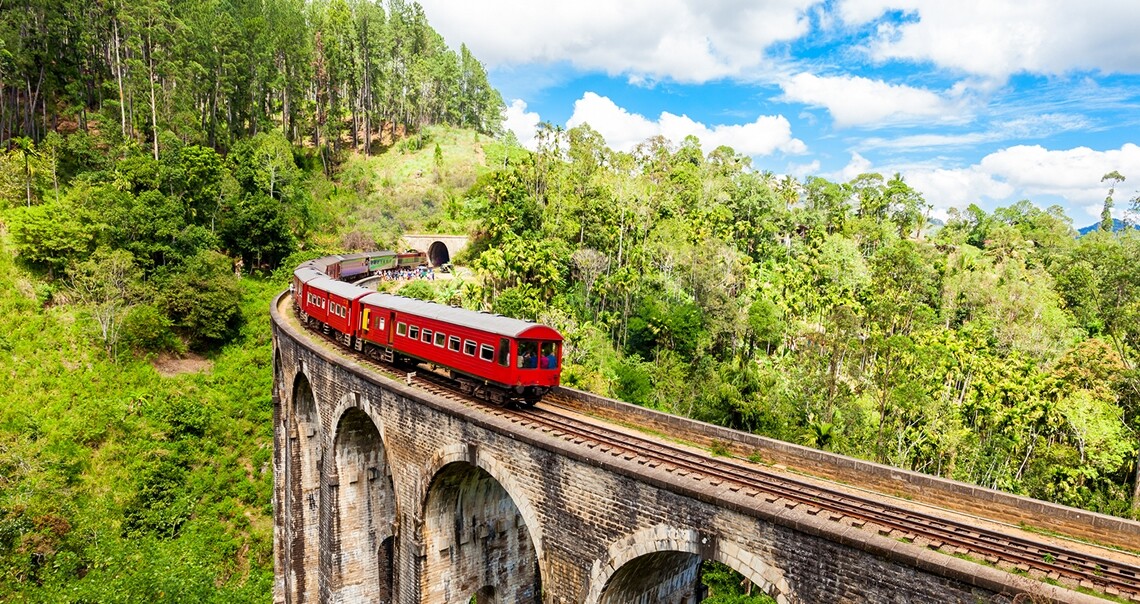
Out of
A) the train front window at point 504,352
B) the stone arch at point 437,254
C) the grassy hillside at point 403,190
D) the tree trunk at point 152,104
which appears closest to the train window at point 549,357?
the train front window at point 504,352

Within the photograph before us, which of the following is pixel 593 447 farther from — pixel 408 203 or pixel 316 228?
pixel 408 203

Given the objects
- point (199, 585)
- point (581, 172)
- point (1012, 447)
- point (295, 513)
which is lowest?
point (199, 585)

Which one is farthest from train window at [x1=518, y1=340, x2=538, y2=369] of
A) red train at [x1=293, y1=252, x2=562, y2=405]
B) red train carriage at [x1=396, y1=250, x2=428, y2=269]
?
red train carriage at [x1=396, y1=250, x2=428, y2=269]

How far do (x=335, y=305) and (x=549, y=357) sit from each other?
1229 cm

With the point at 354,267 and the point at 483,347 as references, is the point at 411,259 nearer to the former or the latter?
the point at 354,267

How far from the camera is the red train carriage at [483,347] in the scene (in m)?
16.6

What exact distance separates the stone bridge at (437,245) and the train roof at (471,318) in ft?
107

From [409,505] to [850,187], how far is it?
66.3 meters

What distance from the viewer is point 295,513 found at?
25406mm

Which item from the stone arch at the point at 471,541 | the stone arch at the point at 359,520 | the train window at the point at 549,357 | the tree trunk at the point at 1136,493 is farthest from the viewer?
the tree trunk at the point at 1136,493

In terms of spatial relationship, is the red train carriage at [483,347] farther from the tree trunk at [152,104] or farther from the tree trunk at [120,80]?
the tree trunk at [120,80]

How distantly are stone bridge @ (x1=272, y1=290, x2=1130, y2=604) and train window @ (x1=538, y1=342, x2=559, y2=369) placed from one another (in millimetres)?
2278

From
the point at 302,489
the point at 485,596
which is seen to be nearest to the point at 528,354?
the point at 485,596

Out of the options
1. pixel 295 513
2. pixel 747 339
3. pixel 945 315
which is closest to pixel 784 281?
pixel 747 339
